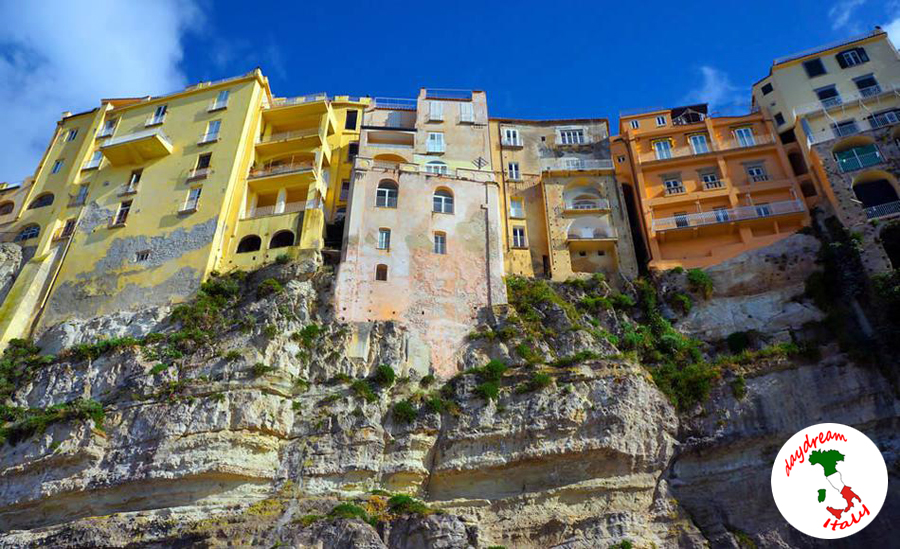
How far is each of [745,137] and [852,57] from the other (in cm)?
798

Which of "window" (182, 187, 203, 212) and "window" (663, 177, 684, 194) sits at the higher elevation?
"window" (663, 177, 684, 194)

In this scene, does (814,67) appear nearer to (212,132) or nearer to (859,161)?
(859,161)

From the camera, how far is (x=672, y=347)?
106 feet

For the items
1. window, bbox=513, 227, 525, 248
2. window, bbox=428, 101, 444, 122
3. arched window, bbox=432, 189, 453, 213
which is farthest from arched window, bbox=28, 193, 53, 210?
window, bbox=513, 227, 525, 248

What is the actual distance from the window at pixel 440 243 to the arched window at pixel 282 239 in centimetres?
764

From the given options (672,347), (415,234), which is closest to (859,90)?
(672,347)

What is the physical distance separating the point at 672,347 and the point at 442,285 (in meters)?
11.1

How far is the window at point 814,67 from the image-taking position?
140 ft

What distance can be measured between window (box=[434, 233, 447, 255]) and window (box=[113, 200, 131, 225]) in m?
17.4

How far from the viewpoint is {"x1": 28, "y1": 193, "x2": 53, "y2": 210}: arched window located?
4300cm

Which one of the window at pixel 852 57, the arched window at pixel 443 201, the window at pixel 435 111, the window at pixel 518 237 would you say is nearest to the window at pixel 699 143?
the window at pixel 852 57

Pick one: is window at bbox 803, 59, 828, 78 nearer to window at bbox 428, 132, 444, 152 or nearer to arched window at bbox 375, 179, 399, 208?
window at bbox 428, 132, 444, 152

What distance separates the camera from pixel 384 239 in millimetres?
35969

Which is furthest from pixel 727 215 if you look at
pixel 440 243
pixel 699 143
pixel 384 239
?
pixel 384 239
